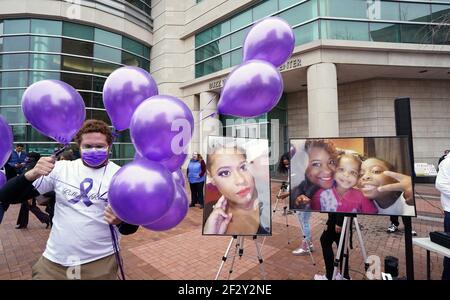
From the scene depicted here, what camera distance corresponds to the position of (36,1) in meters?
14.2

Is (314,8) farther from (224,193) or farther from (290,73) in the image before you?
(224,193)

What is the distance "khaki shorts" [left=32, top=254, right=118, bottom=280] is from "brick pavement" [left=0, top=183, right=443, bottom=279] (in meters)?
2.03

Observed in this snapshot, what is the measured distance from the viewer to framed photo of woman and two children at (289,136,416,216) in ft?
9.19

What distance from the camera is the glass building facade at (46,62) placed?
1393 cm

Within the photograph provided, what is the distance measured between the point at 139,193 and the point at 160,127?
43 cm

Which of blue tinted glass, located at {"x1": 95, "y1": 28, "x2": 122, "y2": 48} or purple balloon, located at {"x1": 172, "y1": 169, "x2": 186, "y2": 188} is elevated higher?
blue tinted glass, located at {"x1": 95, "y1": 28, "x2": 122, "y2": 48}

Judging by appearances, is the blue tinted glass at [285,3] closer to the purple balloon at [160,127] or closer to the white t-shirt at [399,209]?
the white t-shirt at [399,209]

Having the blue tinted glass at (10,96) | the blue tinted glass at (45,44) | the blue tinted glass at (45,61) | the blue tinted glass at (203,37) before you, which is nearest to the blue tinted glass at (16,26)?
the blue tinted glass at (45,44)

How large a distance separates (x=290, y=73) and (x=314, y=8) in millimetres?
2738

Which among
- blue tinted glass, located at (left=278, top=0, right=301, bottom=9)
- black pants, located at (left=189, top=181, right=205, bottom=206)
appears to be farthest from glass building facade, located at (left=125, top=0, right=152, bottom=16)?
black pants, located at (left=189, top=181, right=205, bottom=206)

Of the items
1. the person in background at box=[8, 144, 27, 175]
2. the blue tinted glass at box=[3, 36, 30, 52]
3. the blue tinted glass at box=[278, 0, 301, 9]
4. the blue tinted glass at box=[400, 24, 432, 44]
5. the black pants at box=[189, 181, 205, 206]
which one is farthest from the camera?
the blue tinted glass at box=[3, 36, 30, 52]

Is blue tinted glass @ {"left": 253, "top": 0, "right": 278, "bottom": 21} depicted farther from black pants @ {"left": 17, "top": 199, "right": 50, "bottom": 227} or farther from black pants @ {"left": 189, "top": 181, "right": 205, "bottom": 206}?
black pants @ {"left": 17, "top": 199, "right": 50, "bottom": 227}

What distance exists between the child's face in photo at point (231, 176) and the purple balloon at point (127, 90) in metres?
1.19
